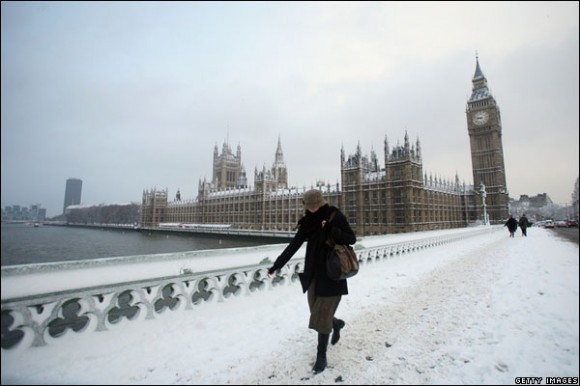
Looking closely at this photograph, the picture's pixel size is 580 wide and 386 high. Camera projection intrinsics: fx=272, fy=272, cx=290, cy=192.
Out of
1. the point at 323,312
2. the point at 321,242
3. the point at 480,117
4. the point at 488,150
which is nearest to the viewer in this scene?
the point at 323,312

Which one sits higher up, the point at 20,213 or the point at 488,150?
the point at 488,150

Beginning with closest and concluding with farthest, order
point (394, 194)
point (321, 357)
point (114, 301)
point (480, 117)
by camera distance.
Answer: point (321, 357) → point (114, 301) → point (394, 194) → point (480, 117)

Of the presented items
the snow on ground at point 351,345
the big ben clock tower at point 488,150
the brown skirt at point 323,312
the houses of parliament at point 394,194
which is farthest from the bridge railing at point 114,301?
the big ben clock tower at point 488,150

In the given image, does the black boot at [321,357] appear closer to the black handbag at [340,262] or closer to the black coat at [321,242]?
the black coat at [321,242]

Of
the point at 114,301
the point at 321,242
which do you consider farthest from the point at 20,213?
the point at 321,242

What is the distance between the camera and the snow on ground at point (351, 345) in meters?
2.70

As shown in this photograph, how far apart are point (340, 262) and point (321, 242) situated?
34 cm

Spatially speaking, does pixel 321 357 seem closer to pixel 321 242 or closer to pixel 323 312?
pixel 323 312

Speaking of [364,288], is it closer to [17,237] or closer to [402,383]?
[402,383]

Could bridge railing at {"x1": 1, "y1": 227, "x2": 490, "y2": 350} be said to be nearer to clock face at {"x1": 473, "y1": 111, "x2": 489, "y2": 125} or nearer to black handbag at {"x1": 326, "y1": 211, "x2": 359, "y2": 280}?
black handbag at {"x1": 326, "y1": 211, "x2": 359, "y2": 280}

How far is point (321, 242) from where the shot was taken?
3312 millimetres

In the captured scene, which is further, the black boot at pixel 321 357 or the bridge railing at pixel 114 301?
the black boot at pixel 321 357

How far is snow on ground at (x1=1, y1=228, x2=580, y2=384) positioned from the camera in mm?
2703

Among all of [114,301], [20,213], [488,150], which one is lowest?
[114,301]
